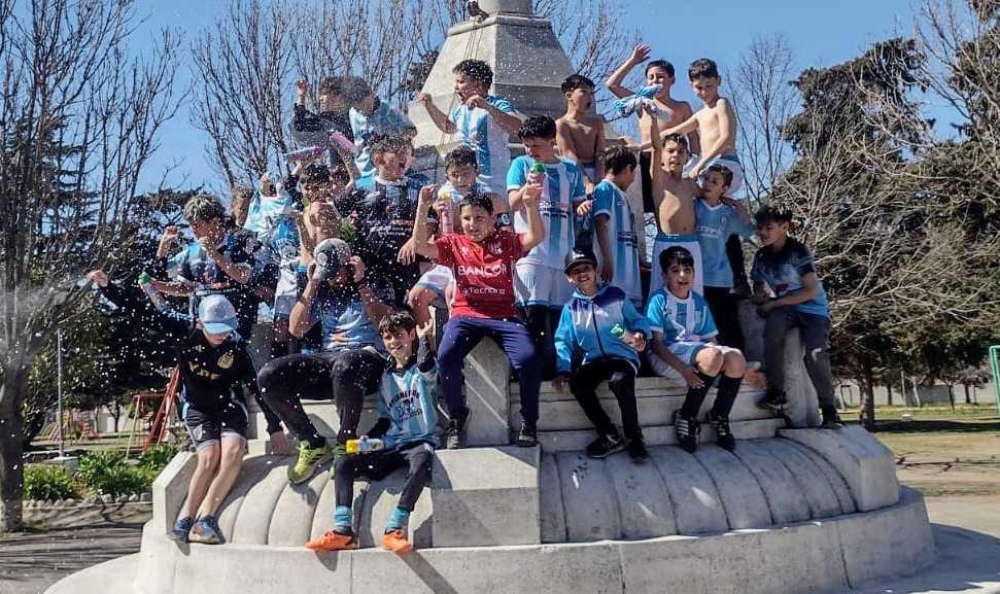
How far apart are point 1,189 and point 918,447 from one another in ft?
63.4

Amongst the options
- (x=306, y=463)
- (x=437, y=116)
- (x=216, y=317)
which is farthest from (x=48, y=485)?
(x=306, y=463)

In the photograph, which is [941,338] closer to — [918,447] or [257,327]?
[918,447]

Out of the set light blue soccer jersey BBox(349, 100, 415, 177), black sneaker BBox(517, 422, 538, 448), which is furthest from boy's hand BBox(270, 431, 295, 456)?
light blue soccer jersey BBox(349, 100, 415, 177)

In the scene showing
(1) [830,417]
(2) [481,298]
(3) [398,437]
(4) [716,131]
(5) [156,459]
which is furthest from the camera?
(5) [156,459]

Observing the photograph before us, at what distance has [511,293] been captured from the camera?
228 inches

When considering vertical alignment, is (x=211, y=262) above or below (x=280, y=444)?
above

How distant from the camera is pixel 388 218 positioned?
686 cm

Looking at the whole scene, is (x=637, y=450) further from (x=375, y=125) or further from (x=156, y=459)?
(x=156, y=459)

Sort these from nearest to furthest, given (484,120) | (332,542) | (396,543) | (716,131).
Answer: (396,543) → (332,542) → (484,120) → (716,131)

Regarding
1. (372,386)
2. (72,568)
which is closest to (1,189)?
(72,568)

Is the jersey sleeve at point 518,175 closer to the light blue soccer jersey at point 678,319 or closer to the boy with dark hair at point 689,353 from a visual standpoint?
the boy with dark hair at point 689,353

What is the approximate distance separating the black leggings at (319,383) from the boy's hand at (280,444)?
26 centimetres

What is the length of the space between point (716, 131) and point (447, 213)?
2.63 m

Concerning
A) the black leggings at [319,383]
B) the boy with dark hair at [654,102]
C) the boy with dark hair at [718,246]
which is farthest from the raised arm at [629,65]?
the black leggings at [319,383]
